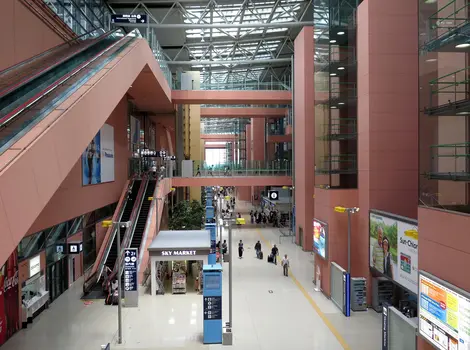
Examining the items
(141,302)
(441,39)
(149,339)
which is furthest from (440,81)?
(141,302)

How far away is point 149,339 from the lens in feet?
40.0

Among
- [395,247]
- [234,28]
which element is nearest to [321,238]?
[395,247]

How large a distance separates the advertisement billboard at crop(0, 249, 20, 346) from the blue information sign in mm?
3492

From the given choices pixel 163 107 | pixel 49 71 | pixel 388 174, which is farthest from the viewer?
pixel 163 107

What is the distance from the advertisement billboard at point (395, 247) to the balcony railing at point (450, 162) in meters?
3.35

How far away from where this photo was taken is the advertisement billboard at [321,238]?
16234 millimetres

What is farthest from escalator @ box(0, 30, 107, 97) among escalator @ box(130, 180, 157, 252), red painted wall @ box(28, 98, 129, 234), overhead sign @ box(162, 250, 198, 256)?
escalator @ box(130, 180, 157, 252)

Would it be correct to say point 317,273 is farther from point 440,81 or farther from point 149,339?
point 440,81

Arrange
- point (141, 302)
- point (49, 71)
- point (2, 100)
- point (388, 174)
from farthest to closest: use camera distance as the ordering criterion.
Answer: point (141, 302) < point (388, 174) < point (49, 71) < point (2, 100)

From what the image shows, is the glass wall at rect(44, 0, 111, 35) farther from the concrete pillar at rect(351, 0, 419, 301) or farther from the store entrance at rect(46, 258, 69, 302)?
the concrete pillar at rect(351, 0, 419, 301)

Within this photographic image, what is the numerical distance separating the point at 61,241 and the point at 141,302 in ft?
14.8

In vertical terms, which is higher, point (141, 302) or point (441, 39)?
point (441, 39)

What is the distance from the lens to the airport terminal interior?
8.18 metres

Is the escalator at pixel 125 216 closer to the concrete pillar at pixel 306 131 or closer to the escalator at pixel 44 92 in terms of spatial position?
the escalator at pixel 44 92
